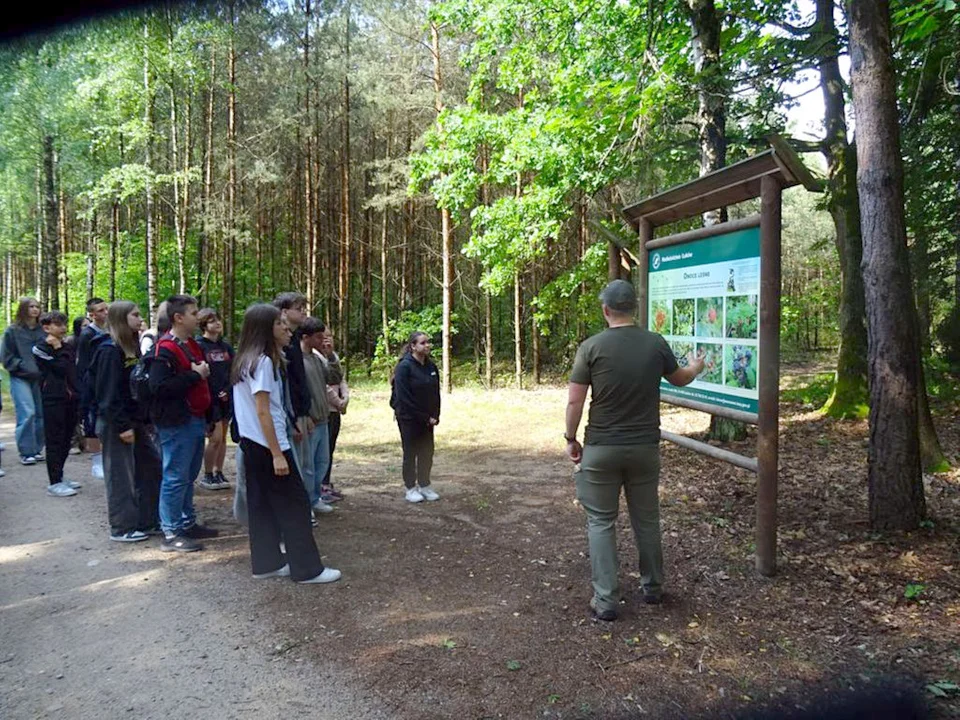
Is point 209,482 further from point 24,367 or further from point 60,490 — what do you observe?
point 24,367

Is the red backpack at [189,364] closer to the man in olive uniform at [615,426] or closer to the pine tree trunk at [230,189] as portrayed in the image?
the man in olive uniform at [615,426]

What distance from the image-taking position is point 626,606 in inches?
158

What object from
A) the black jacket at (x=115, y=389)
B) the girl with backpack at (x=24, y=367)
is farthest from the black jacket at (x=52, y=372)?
the black jacket at (x=115, y=389)

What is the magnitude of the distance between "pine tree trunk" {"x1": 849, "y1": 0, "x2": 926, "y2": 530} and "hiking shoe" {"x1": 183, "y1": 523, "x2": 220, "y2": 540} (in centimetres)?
541

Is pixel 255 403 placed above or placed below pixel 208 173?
below

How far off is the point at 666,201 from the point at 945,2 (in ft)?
8.79

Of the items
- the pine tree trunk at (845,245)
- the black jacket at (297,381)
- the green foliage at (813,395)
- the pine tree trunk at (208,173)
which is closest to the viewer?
the black jacket at (297,381)

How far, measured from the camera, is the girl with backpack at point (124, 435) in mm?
5102

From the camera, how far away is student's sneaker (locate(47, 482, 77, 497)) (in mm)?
6602

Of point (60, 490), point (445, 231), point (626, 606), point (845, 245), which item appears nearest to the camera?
point (626, 606)

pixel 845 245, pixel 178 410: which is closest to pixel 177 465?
pixel 178 410

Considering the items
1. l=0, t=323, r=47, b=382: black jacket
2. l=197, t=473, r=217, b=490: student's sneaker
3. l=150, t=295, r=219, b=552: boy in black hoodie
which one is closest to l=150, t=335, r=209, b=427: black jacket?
l=150, t=295, r=219, b=552: boy in black hoodie

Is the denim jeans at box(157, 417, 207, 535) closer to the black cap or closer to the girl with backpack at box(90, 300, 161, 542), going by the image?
the girl with backpack at box(90, 300, 161, 542)

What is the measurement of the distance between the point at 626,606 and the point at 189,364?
3.71m
